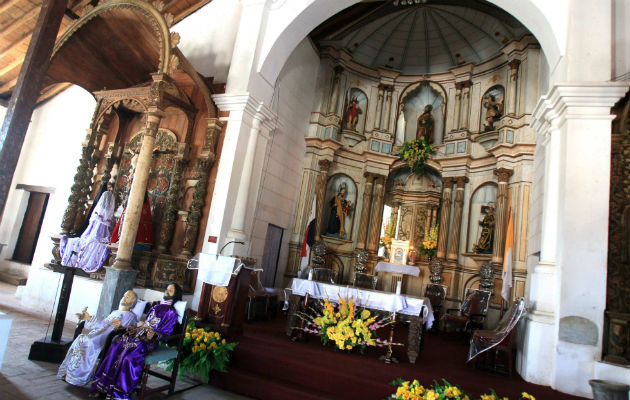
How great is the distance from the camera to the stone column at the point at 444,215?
32.6 feet

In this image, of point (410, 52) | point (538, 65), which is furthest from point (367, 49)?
point (538, 65)

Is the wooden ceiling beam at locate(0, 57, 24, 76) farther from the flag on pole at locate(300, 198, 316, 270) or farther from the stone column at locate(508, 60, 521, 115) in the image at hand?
the stone column at locate(508, 60, 521, 115)

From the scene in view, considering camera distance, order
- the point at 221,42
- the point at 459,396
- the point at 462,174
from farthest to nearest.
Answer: the point at 462,174
the point at 221,42
the point at 459,396

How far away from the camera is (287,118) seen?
31.0 ft

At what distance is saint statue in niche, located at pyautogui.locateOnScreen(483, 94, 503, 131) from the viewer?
392 inches

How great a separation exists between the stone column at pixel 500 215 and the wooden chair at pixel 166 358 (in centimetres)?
697

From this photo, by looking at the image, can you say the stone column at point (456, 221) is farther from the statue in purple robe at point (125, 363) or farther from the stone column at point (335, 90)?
the statue in purple robe at point (125, 363)

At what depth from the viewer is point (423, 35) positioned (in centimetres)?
1092

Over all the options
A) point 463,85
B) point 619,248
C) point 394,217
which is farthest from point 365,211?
point 619,248

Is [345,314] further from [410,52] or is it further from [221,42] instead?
[410,52]

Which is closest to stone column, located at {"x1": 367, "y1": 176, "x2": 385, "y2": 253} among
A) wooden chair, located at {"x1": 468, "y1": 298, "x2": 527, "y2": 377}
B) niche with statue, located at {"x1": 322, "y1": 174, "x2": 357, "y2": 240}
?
niche with statue, located at {"x1": 322, "y1": 174, "x2": 357, "y2": 240}

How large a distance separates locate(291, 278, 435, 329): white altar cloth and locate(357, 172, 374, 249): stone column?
15.4 ft

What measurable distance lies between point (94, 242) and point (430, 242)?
746cm

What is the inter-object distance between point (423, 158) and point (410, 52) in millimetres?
3248
